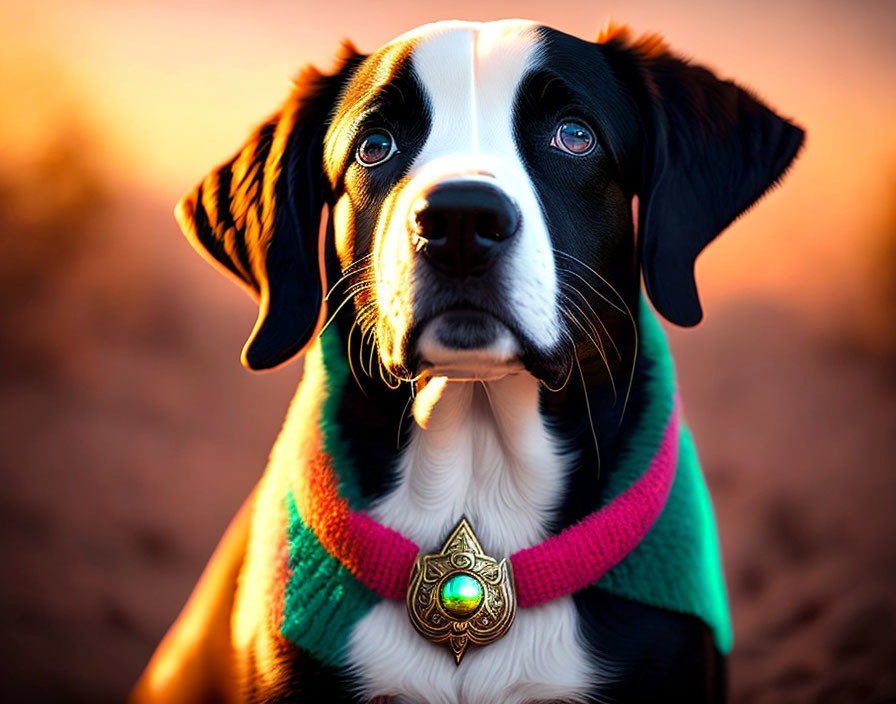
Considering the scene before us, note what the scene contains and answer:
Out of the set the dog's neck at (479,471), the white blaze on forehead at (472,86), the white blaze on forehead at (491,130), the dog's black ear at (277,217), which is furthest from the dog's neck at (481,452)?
the white blaze on forehead at (472,86)

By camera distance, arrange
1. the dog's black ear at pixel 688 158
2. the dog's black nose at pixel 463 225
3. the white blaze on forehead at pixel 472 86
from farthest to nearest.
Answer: the dog's black ear at pixel 688 158
the white blaze on forehead at pixel 472 86
the dog's black nose at pixel 463 225

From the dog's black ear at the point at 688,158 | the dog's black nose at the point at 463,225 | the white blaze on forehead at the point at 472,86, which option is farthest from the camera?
the dog's black ear at the point at 688,158

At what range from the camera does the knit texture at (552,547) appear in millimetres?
1590

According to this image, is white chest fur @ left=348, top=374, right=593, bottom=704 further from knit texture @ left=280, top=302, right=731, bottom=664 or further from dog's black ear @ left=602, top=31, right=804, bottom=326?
dog's black ear @ left=602, top=31, right=804, bottom=326

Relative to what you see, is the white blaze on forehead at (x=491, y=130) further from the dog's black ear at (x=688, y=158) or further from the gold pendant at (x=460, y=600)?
the gold pendant at (x=460, y=600)

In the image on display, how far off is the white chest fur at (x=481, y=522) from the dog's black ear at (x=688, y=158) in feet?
0.91

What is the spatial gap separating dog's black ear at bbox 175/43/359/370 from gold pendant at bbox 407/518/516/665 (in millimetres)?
423

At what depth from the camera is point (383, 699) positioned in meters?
1.58

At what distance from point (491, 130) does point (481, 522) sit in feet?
1.95

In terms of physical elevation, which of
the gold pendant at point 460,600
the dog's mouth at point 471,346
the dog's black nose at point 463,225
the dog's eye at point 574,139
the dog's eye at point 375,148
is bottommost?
the gold pendant at point 460,600

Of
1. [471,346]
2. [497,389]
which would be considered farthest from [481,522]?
[471,346]

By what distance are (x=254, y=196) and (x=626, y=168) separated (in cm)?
62

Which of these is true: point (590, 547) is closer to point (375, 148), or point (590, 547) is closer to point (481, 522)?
point (481, 522)

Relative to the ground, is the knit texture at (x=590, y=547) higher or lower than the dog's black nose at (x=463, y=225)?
lower
